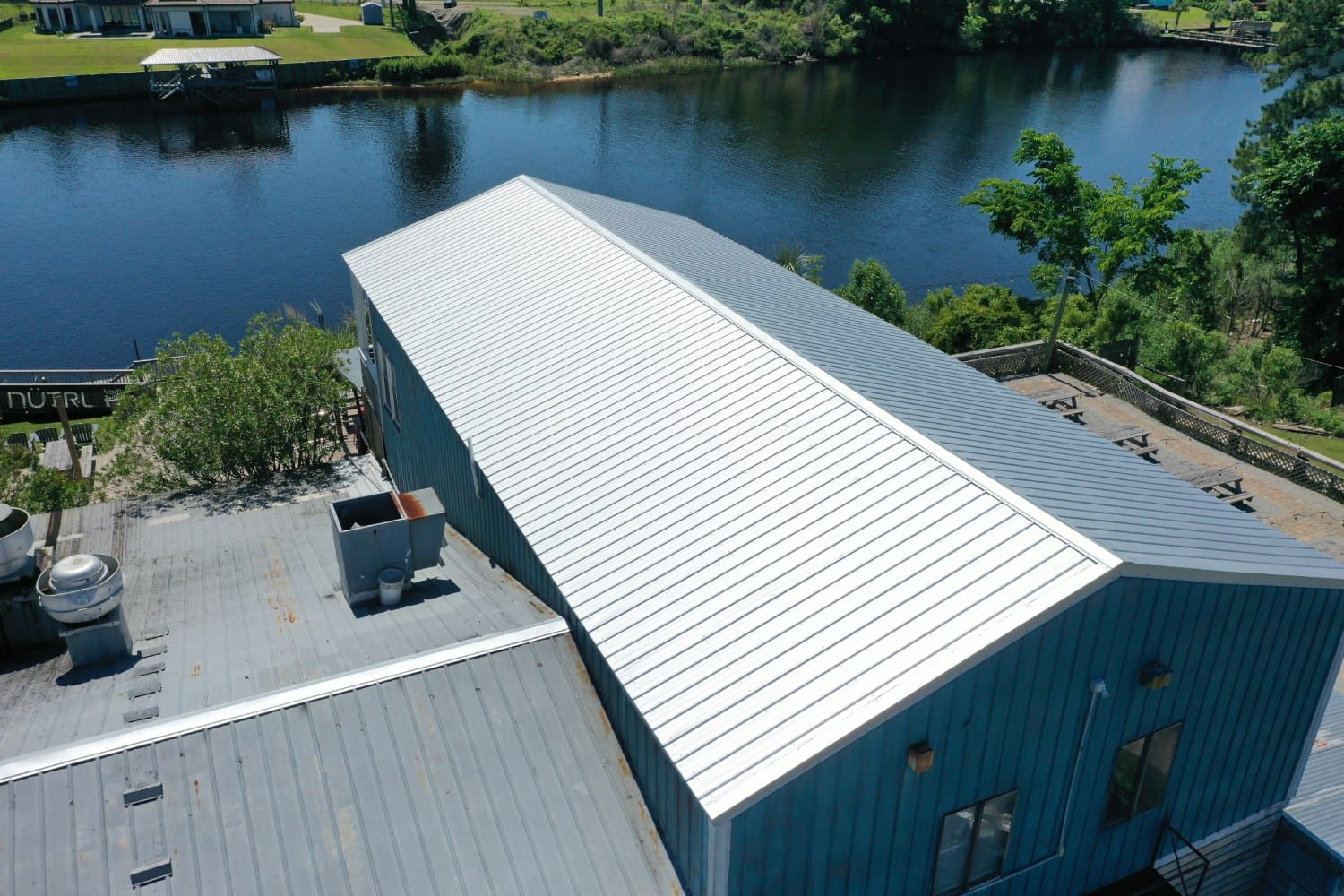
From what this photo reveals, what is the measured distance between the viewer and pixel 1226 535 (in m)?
12.5

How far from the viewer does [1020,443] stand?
14.0 metres

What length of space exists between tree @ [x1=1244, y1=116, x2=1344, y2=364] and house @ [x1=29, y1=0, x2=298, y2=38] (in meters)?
99.0

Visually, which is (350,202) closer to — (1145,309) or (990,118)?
(1145,309)

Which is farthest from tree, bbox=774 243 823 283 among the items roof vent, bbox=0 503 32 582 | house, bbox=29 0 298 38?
house, bbox=29 0 298 38

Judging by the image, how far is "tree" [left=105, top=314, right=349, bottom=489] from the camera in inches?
928

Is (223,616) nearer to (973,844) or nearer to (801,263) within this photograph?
(973,844)

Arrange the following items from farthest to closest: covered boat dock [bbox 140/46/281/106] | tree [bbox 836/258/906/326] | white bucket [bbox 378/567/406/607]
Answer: covered boat dock [bbox 140/46/281/106]
tree [bbox 836/258/906/326]
white bucket [bbox 378/567/406/607]

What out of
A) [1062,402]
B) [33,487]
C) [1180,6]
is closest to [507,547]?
[33,487]

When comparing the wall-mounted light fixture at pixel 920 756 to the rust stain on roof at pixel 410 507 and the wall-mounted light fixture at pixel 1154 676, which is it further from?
the rust stain on roof at pixel 410 507

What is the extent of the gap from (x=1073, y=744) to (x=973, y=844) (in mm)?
1646

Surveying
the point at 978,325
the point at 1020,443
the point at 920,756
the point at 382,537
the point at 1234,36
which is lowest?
Result: the point at 978,325

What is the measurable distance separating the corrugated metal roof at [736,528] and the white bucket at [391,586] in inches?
77.7

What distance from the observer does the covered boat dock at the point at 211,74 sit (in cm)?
8462

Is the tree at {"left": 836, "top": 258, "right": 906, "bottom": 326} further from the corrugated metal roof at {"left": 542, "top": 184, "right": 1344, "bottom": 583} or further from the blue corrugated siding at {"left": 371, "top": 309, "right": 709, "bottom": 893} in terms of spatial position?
the blue corrugated siding at {"left": 371, "top": 309, "right": 709, "bottom": 893}
